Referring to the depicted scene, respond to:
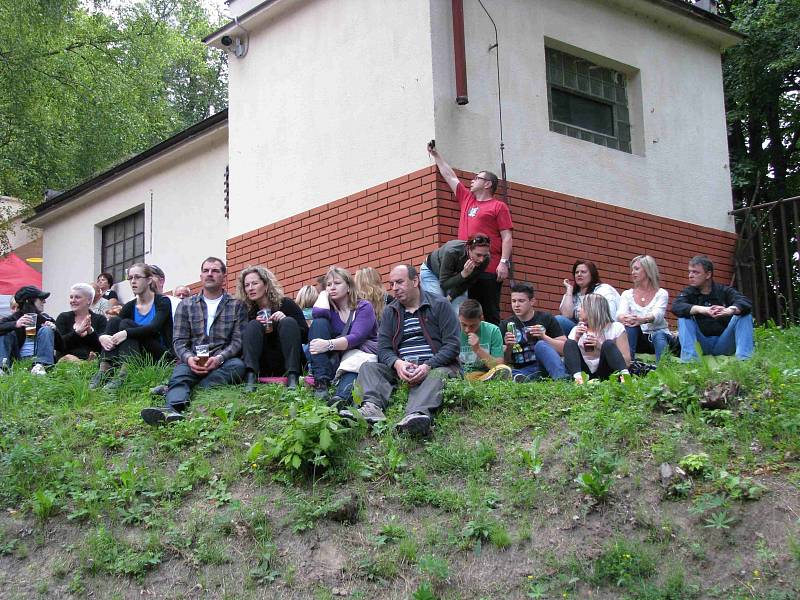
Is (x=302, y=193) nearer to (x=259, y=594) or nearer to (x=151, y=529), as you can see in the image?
(x=151, y=529)

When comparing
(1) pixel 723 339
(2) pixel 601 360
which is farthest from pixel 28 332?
(1) pixel 723 339

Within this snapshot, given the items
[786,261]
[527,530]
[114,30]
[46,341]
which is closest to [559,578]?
[527,530]

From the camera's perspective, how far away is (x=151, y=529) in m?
7.07

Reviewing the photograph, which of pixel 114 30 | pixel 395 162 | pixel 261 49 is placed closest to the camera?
pixel 395 162

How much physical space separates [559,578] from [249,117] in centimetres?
937

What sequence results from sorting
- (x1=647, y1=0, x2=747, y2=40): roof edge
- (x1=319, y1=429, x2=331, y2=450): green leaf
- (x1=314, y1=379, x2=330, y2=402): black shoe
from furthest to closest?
(x1=647, y1=0, x2=747, y2=40): roof edge
(x1=314, y1=379, x2=330, y2=402): black shoe
(x1=319, y1=429, x2=331, y2=450): green leaf

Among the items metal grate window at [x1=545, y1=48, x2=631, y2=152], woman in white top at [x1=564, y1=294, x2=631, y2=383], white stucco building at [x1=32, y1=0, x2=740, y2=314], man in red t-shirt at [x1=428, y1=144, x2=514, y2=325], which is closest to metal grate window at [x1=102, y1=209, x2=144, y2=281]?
white stucco building at [x1=32, y1=0, x2=740, y2=314]

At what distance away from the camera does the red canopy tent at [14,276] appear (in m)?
20.2

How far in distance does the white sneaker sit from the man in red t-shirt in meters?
4.79

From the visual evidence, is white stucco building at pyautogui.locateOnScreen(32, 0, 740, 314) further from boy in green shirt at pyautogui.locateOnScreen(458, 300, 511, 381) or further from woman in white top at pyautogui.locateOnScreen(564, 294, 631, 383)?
woman in white top at pyautogui.locateOnScreen(564, 294, 631, 383)

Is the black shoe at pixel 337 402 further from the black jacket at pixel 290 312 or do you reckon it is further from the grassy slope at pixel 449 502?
the black jacket at pixel 290 312

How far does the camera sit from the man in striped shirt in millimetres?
8117

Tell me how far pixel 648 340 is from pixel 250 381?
4035 mm

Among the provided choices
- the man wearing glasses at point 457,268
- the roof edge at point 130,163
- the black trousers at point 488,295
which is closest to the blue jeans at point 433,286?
the man wearing glasses at point 457,268
